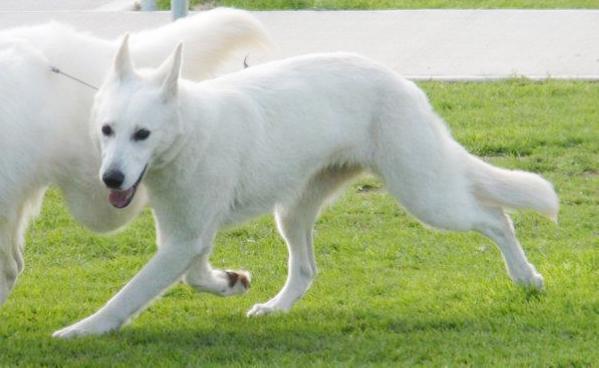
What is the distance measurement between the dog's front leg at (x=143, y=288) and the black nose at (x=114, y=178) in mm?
650

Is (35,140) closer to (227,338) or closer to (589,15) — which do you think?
(227,338)

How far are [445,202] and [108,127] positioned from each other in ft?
6.10

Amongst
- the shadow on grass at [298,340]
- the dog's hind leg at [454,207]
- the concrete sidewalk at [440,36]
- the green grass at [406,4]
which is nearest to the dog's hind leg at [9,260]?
the shadow on grass at [298,340]

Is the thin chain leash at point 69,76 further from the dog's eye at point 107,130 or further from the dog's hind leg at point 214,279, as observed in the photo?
the dog's hind leg at point 214,279

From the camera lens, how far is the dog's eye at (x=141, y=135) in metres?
6.41

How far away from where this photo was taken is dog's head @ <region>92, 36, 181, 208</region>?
634 centimetres

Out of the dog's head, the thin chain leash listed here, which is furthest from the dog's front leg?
the thin chain leash

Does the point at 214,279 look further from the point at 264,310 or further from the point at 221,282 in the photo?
the point at 264,310

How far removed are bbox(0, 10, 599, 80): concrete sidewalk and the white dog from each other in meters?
4.33

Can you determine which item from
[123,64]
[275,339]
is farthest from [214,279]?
[123,64]

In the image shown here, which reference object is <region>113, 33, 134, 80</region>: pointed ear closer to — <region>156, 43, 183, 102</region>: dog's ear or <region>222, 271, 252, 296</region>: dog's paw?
<region>156, 43, 183, 102</region>: dog's ear

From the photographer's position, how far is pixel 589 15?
14195mm

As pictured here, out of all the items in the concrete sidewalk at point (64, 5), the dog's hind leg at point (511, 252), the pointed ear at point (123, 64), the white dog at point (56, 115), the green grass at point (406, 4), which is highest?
the pointed ear at point (123, 64)

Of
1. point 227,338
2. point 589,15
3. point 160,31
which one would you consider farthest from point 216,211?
point 589,15
